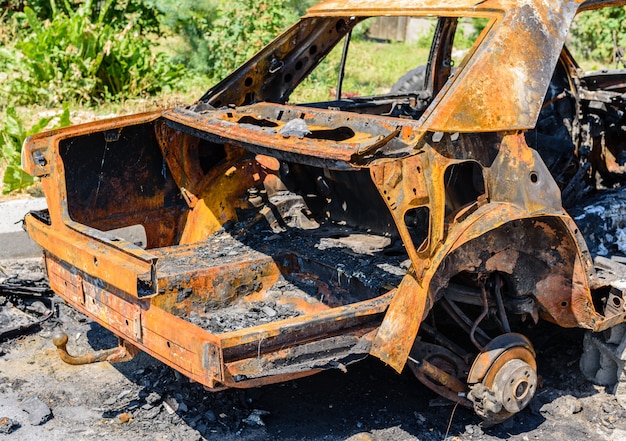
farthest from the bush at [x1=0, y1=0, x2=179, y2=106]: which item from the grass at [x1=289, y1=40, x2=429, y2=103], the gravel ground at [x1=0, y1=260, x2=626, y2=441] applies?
the gravel ground at [x1=0, y1=260, x2=626, y2=441]

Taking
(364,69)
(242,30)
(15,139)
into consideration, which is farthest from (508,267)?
(364,69)

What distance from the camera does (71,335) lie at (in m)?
5.13

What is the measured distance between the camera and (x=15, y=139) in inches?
287

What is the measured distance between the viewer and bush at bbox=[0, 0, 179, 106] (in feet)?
28.5

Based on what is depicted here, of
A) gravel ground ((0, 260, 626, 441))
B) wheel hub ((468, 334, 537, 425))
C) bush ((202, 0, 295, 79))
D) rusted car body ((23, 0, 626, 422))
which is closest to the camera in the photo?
rusted car body ((23, 0, 626, 422))

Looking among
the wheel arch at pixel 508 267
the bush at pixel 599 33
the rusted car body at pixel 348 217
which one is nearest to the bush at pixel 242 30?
the rusted car body at pixel 348 217

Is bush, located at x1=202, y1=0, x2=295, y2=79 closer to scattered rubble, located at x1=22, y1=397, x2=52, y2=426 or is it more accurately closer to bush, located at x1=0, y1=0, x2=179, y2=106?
bush, located at x1=0, y1=0, x2=179, y2=106

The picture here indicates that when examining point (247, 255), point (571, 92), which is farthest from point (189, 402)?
point (571, 92)

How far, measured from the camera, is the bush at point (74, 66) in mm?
8688

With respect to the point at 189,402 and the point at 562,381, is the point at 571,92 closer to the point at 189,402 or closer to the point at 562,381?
the point at 562,381

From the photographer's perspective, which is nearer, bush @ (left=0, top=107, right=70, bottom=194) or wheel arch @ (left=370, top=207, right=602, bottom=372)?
wheel arch @ (left=370, top=207, right=602, bottom=372)

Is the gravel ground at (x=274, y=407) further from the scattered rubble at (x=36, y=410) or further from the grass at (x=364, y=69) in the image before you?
the grass at (x=364, y=69)

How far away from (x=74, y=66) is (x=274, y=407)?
18.9 ft

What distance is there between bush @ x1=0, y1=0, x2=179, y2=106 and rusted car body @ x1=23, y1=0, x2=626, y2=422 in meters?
4.13
